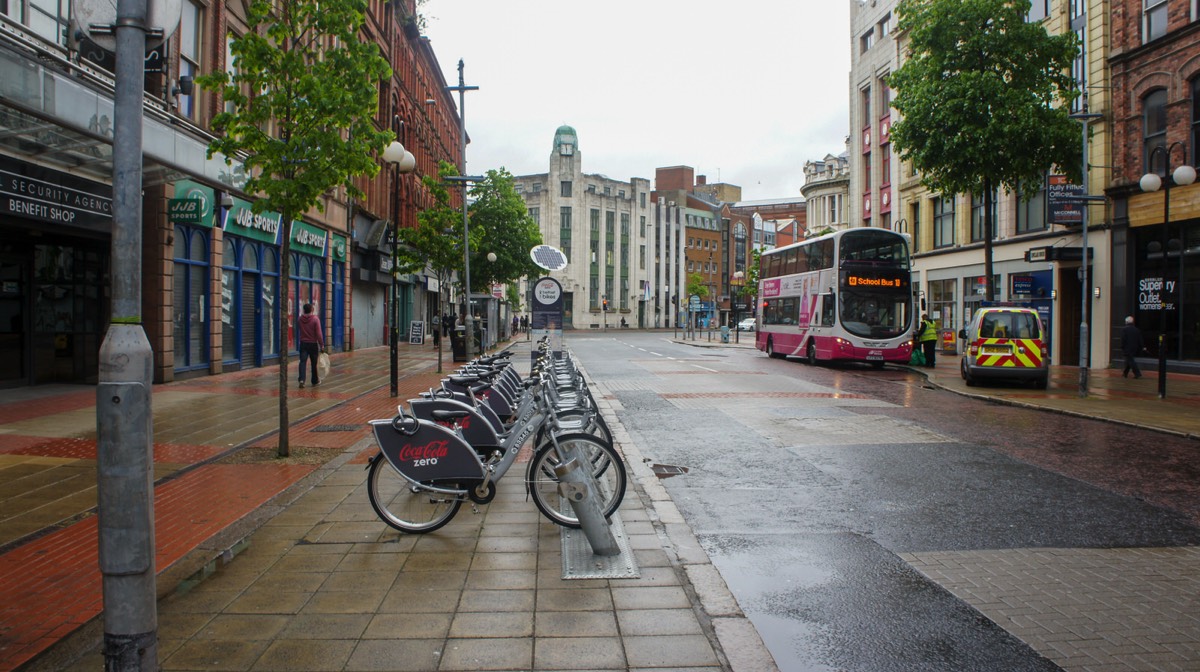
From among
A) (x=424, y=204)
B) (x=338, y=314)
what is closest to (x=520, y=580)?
(x=338, y=314)

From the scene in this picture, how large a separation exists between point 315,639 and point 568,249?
292 ft

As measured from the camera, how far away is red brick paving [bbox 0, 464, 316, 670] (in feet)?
12.8

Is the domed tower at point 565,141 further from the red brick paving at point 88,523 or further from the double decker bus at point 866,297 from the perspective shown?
the red brick paving at point 88,523

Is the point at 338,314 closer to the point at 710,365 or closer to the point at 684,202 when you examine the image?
the point at 710,365

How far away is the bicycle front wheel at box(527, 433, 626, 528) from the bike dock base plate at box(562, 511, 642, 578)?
21 cm

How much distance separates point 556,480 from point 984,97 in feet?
66.0

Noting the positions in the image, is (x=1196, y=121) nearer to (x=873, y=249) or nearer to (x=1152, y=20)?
(x=1152, y=20)

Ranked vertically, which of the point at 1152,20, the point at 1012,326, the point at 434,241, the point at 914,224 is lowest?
the point at 1012,326

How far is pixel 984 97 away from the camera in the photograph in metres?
21.0

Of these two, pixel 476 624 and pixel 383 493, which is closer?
pixel 476 624

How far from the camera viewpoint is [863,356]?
23938 millimetres

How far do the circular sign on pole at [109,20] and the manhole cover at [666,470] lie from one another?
19.6ft

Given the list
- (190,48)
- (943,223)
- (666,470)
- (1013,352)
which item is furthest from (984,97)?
(190,48)

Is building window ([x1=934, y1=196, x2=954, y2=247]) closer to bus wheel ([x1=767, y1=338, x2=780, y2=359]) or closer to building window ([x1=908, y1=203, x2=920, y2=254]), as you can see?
building window ([x1=908, y1=203, x2=920, y2=254])
